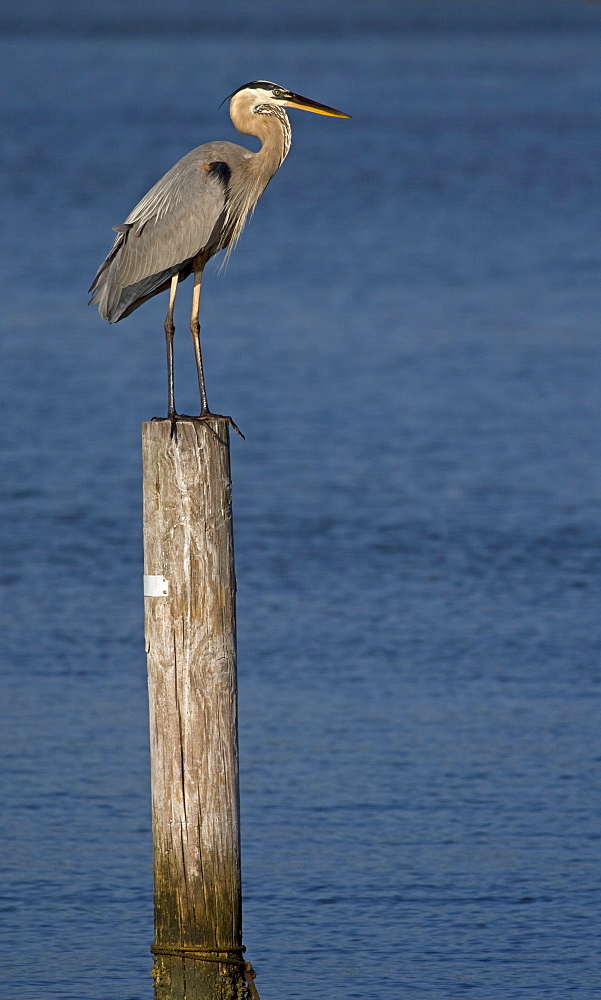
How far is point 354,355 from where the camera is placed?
1783 cm

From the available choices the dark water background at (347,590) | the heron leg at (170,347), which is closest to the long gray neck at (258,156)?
the heron leg at (170,347)

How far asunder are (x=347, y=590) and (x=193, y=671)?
5592mm

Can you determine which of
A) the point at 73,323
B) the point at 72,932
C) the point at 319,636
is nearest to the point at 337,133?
the point at 73,323

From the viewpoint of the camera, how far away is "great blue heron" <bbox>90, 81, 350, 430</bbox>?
6996mm

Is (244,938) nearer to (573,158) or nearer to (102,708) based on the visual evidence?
(102,708)

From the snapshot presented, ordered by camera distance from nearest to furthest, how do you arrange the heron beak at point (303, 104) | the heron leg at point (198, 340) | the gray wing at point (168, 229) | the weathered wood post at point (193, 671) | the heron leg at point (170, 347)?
the weathered wood post at point (193, 671), the heron leg at point (198, 340), the heron leg at point (170, 347), the gray wing at point (168, 229), the heron beak at point (303, 104)

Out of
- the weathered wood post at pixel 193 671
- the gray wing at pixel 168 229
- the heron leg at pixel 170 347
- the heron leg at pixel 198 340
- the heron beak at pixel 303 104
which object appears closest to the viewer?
the weathered wood post at pixel 193 671

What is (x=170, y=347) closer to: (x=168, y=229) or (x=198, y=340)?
(x=198, y=340)

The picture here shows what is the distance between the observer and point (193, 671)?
18.7 ft

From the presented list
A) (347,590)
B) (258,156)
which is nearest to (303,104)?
(258,156)

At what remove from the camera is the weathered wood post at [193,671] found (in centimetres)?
566

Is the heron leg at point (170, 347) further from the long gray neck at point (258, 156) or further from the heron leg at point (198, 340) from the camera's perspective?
the long gray neck at point (258, 156)

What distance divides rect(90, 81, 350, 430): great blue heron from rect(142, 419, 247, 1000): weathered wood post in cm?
123

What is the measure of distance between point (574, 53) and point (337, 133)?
1689 centimetres
